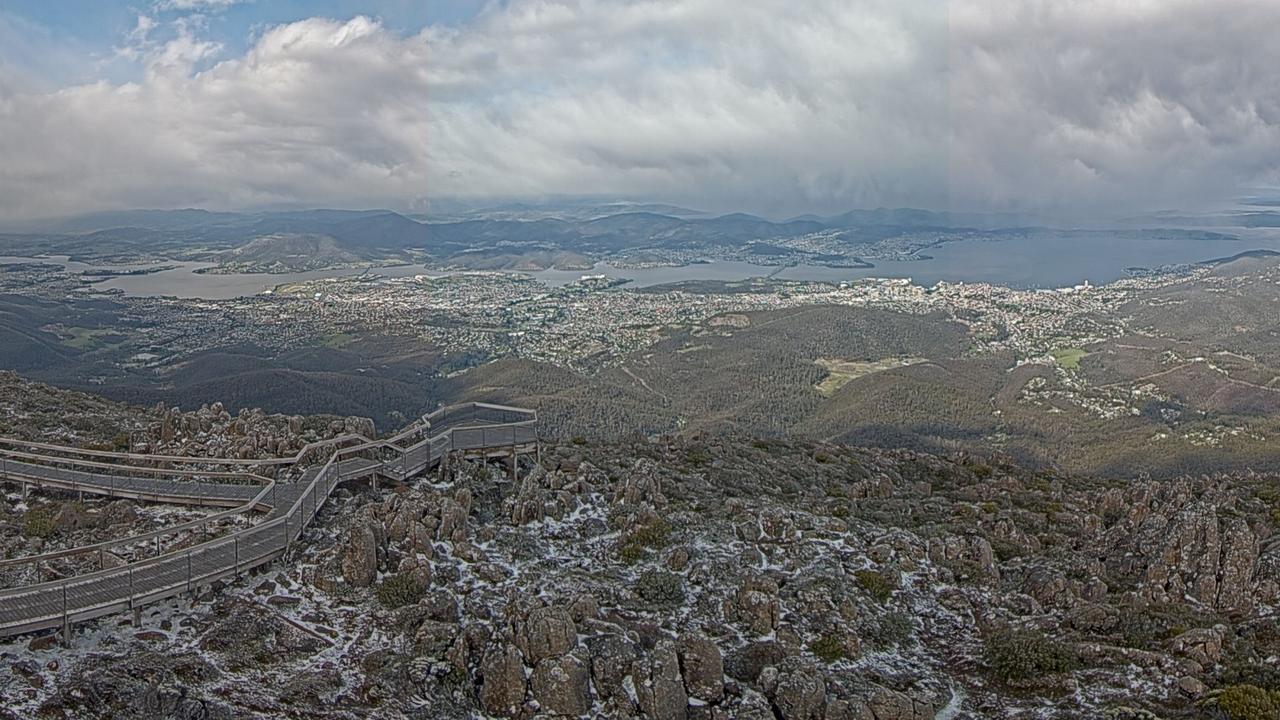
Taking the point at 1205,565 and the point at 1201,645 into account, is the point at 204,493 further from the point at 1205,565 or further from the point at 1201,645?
the point at 1205,565

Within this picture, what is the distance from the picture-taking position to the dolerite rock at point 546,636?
18703 millimetres

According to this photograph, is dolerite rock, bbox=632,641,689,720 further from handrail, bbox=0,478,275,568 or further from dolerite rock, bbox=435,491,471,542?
handrail, bbox=0,478,275,568

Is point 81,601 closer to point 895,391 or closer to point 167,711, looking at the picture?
point 167,711

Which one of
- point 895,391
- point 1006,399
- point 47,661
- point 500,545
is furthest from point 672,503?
point 1006,399

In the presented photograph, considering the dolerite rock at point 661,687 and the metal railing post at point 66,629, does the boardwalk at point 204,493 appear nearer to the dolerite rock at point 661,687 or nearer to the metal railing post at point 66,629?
the metal railing post at point 66,629

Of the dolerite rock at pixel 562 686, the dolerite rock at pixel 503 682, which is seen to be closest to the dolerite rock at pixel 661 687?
the dolerite rock at pixel 562 686

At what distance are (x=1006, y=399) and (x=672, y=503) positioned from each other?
13947cm

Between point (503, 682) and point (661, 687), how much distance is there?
368cm

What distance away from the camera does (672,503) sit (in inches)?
1292

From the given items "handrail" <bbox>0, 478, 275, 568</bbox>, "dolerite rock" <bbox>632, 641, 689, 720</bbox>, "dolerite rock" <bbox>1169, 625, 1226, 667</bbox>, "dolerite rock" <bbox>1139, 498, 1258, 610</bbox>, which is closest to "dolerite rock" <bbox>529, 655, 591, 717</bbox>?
"dolerite rock" <bbox>632, 641, 689, 720</bbox>

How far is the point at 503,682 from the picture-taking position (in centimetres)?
1775

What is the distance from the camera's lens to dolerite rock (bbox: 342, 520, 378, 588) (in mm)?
22062

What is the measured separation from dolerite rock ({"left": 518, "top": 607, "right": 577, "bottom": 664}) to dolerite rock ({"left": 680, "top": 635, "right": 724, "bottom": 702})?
283cm

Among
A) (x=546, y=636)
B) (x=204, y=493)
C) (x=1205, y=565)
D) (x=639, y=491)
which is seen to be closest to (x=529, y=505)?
(x=639, y=491)
